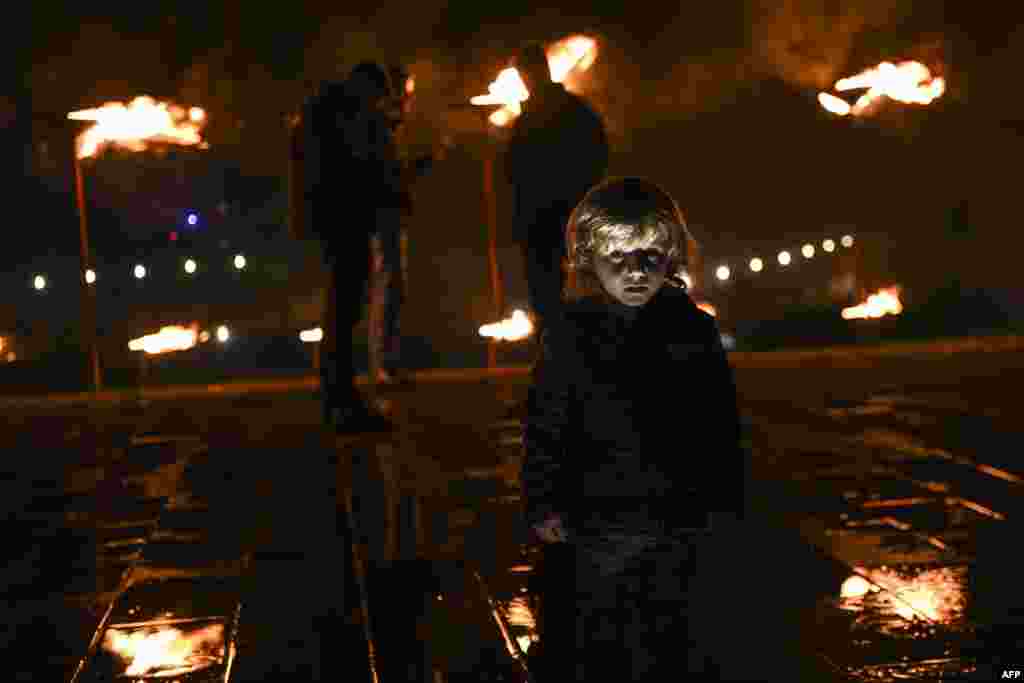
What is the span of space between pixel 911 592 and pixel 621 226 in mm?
1982

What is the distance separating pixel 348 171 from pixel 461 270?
1704 cm

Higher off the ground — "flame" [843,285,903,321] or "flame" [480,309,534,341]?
"flame" [480,309,534,341]

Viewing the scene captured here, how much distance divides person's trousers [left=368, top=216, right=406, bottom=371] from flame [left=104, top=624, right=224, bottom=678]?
5174 millimetres

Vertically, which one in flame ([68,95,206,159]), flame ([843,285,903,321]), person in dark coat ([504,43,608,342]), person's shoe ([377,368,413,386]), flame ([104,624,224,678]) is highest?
flame ([68,95,206,159])

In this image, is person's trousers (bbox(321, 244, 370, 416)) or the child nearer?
the child

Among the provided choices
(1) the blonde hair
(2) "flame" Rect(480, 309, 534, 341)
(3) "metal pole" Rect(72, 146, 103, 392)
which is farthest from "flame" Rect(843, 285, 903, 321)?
(1) the blonde hair

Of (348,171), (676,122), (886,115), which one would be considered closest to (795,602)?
(348,171)

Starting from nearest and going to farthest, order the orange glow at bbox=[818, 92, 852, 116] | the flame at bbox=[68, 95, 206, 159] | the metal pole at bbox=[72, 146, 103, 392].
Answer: the flame at bbox=[68, 95, 206, 159] < the metal pole at bbox=[72, 146, 103, 392] < the orange glow at bbox=[818, 92, 852, 116]

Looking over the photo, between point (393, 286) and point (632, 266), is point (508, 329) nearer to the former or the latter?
point (393, 286)

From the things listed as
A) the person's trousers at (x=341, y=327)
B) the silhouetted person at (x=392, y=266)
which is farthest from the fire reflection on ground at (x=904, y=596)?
the silhouetted person at (x=392, y=266)

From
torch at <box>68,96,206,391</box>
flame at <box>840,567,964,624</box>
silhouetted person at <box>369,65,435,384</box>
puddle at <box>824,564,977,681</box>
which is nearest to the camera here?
puddle at <box>824,564,977,681</box>

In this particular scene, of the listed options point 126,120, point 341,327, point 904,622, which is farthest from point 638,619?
point 126,120

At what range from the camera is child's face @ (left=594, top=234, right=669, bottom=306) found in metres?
3.02

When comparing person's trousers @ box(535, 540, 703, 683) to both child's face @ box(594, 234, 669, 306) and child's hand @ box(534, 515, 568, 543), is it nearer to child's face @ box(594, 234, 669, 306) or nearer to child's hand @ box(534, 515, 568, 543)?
child's hand @ box(534, 515, 568, 543)
